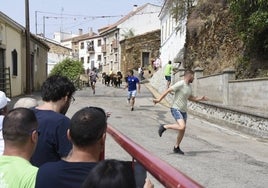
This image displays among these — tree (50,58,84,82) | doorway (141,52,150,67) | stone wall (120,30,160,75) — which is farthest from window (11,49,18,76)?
doorway (141,52,150,67)

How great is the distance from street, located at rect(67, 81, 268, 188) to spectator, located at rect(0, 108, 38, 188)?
0.81 metres

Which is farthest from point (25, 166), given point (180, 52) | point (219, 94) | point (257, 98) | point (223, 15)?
point (180, 52)

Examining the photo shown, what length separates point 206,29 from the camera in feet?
79.4

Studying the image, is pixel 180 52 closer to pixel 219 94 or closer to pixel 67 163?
pixel 219 94

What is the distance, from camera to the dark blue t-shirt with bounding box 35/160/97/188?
111 inches

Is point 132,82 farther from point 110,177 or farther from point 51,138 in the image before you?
point 110,177

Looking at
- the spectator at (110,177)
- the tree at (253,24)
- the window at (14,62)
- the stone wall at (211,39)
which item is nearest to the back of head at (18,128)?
the spectator at (110,177)

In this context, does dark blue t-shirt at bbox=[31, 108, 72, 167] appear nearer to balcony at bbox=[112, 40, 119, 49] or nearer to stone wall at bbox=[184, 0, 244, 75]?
stone wall at bbox=[184, 0, 244, 75]

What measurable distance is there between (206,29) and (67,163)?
2189cm

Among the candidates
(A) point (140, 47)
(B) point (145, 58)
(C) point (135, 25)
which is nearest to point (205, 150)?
(A) point (140, 47)

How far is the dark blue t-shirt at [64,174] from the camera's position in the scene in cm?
282

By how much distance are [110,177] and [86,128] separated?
2.77ft

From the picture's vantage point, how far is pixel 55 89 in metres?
4.27

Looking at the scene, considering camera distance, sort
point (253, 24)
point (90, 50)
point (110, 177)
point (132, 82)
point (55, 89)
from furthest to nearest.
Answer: point (90, 50)
point (132, 82)
point (253, 24)
point (55, 89)
point (110, 177)
